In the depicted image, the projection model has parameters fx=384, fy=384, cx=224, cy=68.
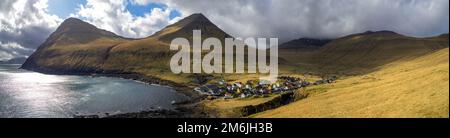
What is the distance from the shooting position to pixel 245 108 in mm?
102688

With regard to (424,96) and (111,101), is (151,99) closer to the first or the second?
(111,101)

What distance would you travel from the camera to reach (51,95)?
148 m
